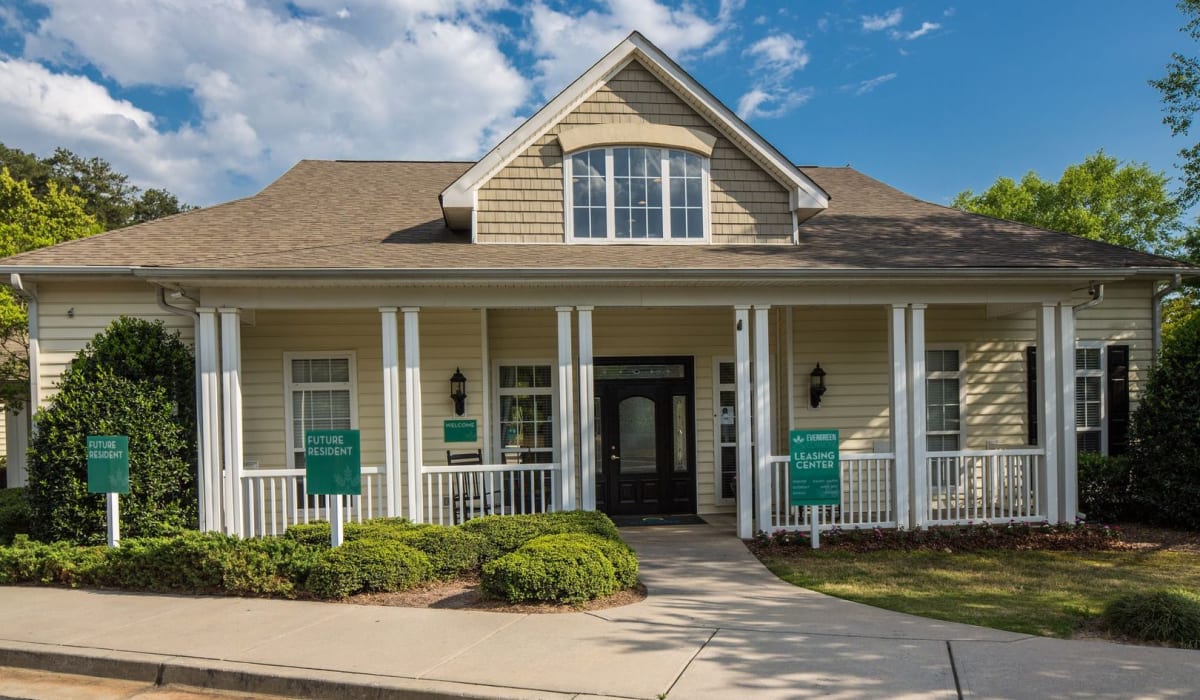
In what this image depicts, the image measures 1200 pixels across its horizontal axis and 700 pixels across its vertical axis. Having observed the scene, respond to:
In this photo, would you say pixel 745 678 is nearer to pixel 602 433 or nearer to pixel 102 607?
pixel 102 607

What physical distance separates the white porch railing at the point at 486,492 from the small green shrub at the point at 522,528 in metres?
1.05

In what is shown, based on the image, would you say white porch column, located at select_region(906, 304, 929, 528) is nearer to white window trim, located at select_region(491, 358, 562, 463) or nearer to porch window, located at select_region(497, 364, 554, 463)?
white window trim, located at select_region(491, 358, 562, 463)

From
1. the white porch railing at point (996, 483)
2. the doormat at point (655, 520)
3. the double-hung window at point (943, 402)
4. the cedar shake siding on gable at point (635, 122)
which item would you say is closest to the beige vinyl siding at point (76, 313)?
the cedar shake siding on gable at point (635, 122)

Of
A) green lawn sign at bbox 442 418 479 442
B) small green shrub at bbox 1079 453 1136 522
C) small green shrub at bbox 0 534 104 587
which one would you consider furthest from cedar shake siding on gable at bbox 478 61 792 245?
small green shrub at bbox 0 534 104 587

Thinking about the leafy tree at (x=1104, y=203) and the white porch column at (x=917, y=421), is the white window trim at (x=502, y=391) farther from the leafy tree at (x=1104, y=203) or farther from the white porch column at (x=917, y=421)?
the leafy tree at (x=1104, y=203)

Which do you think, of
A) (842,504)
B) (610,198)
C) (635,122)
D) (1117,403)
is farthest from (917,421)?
(635,122)

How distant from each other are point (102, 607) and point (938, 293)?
32.2 feet

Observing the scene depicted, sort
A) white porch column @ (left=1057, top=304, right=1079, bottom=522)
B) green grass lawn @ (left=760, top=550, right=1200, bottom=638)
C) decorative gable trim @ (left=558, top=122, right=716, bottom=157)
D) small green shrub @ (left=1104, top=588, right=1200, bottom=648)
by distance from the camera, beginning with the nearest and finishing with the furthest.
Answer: small green shrub @ (left=1104, top=588, right=1200, bottom=648)
green grass lawn @ (left=760, top=550, right=1200, bottom=638)
white porch column @ (left=1057, top=304, right=1079, bottom=522)
decorative gable trim @ (left=558, top=122, right=716, bottom=157)

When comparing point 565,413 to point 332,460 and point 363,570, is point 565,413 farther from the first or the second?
point 363,570

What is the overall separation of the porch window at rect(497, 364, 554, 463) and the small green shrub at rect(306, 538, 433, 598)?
4244mm

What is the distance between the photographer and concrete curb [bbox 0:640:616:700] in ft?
15.4

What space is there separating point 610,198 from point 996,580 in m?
6.54

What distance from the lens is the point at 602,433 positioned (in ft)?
38.4

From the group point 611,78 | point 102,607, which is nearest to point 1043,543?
point 611,78
